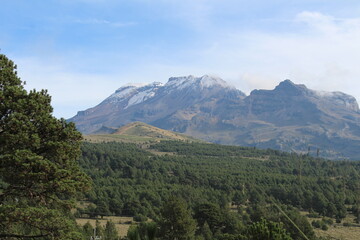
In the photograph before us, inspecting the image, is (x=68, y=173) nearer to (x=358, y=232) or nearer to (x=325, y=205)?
(x=358, y=232)

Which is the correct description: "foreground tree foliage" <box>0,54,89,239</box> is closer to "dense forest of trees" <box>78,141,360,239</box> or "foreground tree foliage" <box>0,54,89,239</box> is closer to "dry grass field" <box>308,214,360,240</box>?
"dense forest of trees" <box>78,141,360,239</box>

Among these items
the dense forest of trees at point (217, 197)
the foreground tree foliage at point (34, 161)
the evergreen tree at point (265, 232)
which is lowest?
the dense forest of trees at point (217, 197)

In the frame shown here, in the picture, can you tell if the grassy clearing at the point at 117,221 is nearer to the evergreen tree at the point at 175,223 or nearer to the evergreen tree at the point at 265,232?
→ the evergreen tree at the point at 175,223

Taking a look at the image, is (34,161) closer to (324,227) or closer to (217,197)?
(324,227)

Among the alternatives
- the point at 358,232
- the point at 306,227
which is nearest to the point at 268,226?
the point at 306,227

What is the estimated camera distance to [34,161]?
21.0 meters

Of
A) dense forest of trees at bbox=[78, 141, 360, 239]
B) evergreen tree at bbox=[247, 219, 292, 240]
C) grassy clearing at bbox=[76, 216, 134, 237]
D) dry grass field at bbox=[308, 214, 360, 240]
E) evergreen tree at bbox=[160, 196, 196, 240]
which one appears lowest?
dry grass field at bbox=[308, 214, 360, 240]

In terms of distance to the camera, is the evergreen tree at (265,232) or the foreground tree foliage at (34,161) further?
the evergreen tree at (265,232)

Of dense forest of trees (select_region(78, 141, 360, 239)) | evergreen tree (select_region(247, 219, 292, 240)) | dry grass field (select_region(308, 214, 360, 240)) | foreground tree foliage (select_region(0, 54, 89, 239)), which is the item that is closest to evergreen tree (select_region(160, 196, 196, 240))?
dense forest of trees (select_region(78, 141, 360, 239))

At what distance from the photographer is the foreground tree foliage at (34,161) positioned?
69.7ft

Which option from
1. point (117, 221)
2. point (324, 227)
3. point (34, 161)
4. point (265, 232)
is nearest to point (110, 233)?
point (117, 221)

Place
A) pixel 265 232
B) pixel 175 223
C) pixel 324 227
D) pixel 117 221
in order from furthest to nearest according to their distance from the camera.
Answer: pixel 117 221 < pixel 324 227 < pixel 175 223 < pixel 265 232

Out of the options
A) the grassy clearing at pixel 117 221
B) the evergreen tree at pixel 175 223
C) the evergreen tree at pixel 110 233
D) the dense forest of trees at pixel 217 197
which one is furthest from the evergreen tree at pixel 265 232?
the grassy clearing at pixel 117 221

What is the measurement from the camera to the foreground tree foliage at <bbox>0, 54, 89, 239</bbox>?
69.7 ft
